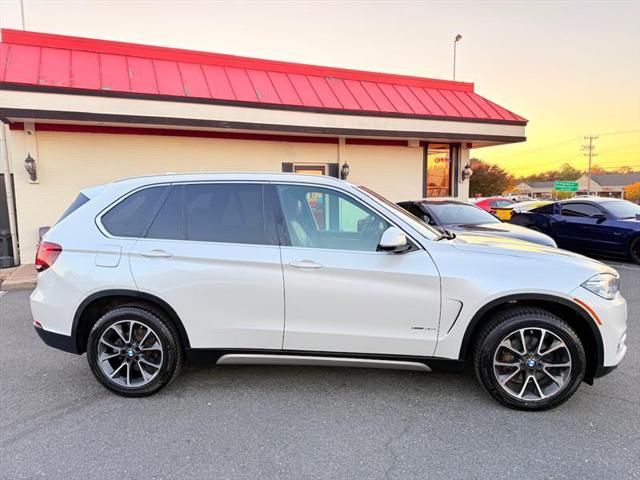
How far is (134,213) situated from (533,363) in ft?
11.0

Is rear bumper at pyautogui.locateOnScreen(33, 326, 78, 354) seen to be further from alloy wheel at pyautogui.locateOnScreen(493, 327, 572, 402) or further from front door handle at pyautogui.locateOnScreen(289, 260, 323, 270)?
alloy wheel at pyautogui.locateOnScreen(493, 327, 572, 402)

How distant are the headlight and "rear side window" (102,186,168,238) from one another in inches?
135

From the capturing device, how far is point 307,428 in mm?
2873

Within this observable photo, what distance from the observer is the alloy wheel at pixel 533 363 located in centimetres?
299

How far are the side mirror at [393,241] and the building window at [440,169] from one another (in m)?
9.71

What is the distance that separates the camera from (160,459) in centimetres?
255

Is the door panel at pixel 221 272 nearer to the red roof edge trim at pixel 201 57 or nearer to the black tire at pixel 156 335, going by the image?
the black tire at pixel 156 335

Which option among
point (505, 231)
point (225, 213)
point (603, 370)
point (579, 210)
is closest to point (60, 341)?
point (225, 213)

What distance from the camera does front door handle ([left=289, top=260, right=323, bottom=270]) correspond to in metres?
3.06

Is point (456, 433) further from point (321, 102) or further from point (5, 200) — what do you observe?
point (5, 200)

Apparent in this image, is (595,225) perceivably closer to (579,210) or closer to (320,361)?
(579,210)

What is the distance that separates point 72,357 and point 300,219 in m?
2.88

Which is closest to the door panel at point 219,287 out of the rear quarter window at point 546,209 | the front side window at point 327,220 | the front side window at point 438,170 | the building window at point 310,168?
the front side window at point 327,220

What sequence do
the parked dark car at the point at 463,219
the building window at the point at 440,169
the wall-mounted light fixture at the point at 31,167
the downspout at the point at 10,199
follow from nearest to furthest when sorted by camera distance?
the parked dark car at the point at 463,219
the wall-mounted light fixture at the point at 31,167
the downspout at the point at 10,199
the building window at the point at 440,169
